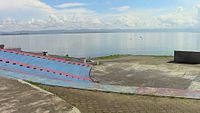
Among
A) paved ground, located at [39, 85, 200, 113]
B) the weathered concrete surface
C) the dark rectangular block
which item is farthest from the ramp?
the dark rectangular block

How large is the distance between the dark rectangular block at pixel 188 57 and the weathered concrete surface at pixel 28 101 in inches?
591

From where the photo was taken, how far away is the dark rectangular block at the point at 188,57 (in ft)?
63.8

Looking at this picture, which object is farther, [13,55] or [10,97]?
[13,55]

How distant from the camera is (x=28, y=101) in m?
6.42

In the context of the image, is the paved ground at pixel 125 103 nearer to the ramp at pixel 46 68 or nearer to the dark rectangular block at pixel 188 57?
the ramp at pixel 46 68

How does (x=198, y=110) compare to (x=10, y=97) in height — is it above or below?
below

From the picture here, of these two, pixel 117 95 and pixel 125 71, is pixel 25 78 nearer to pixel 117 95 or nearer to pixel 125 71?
pixel 117 95

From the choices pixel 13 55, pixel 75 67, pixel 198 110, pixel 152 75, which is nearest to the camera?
pixel 198 110

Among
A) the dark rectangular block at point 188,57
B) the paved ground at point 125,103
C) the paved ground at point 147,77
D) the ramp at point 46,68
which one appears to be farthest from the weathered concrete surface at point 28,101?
the dark rectangular block at point 188,57

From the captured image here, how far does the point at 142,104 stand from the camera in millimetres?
7496

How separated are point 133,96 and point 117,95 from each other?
54cm

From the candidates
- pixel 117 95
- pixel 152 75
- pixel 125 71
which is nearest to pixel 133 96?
pixel 117 95

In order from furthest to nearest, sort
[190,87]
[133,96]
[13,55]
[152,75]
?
[13,55] → [152,75] → [190,87] → [133,96]

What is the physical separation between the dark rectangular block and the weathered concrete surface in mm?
15015
